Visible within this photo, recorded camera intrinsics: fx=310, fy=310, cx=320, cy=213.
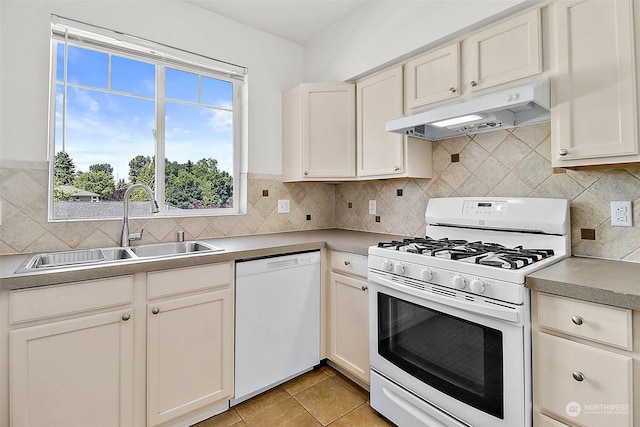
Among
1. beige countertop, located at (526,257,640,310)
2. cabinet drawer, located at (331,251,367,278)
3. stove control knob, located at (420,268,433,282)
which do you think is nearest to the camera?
beige countertop, located at (526,257,640,310)

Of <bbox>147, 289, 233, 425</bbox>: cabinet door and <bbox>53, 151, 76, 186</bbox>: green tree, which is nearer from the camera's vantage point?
<bbox>147, 289, 233, 425</bbox>: cabinet door

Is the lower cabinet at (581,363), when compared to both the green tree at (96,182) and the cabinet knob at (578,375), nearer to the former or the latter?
the cabinet knob at (578,375)

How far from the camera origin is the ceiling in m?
2.22

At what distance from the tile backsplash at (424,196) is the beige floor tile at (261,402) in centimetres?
112

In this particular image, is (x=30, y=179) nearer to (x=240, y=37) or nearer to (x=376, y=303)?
(x=240, y=37)

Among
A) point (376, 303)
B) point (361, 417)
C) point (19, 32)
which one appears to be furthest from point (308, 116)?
→ point (361, 417)

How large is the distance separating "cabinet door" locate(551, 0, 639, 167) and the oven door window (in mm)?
867

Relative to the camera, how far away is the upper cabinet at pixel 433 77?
1733 millimetres

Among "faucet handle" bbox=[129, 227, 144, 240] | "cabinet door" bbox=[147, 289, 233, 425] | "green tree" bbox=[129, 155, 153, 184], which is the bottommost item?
"cabinet door" bbox=[147, 289, 233, 425]

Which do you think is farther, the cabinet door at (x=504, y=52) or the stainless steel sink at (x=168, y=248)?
the stainless steel sink at (x=168, y=248)

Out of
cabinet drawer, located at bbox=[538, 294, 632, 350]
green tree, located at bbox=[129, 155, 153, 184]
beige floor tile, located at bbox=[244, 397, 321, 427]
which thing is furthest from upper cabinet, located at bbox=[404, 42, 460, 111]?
beige floor tile, located at bbox=[244, 397, 321, 427]

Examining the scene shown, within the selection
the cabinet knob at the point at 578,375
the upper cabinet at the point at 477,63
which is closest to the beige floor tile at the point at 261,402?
the cabinet knob at the point at 578,375

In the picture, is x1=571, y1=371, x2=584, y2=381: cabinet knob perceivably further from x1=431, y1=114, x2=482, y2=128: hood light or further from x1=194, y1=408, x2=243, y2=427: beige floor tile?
x1=194, y1=408, x2=243, y2=427: beige floor tile

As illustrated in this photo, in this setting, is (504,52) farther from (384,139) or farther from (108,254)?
(108,254)
